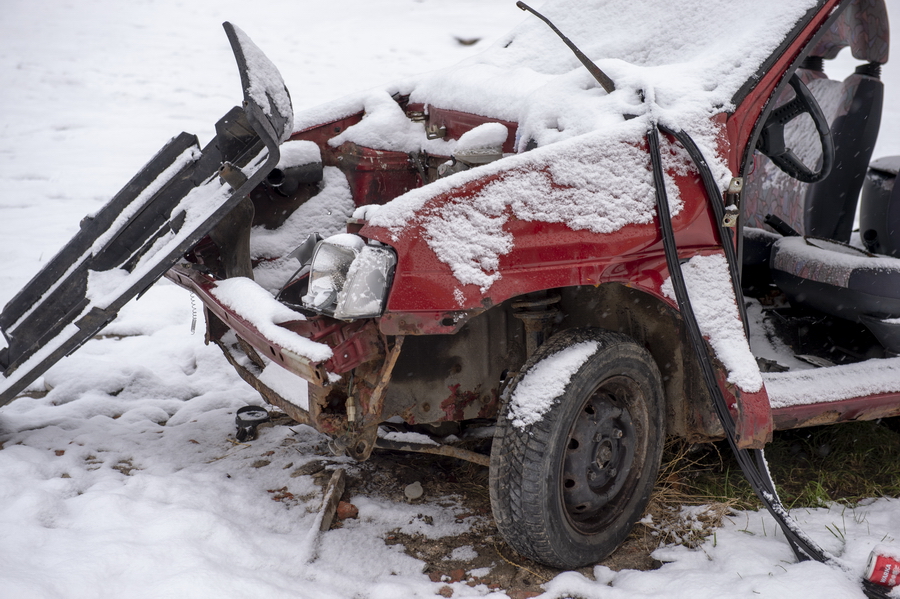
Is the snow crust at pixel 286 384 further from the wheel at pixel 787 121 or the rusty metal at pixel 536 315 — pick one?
the wheel at pixel 787 121

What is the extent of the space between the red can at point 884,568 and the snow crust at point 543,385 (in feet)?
3.34

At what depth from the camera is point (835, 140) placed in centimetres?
341

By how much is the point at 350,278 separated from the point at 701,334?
3.54ft

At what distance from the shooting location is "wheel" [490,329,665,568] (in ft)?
6.32

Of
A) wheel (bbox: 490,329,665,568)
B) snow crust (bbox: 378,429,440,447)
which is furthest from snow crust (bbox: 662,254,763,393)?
snow crust (bbox: 378,429,440,447)

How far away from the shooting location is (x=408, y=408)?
209 cm

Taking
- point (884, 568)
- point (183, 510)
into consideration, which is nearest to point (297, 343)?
point (183, 510)

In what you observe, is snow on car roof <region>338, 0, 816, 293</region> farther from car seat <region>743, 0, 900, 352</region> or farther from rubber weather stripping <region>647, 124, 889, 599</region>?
car seat <region>743, 0, 900, 352</region>

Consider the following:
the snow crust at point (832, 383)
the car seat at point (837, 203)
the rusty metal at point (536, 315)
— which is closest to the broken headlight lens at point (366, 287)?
the rusty metal at point (536, 315)

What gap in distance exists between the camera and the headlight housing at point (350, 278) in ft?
5.69

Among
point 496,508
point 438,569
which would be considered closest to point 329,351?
point 496,508

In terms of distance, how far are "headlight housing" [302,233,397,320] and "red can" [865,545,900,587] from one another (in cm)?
162

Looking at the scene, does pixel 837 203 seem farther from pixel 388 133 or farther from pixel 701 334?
pixel 388 133

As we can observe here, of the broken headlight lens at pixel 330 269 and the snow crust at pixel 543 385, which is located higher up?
the broken headlight lens at pixel 330 269
